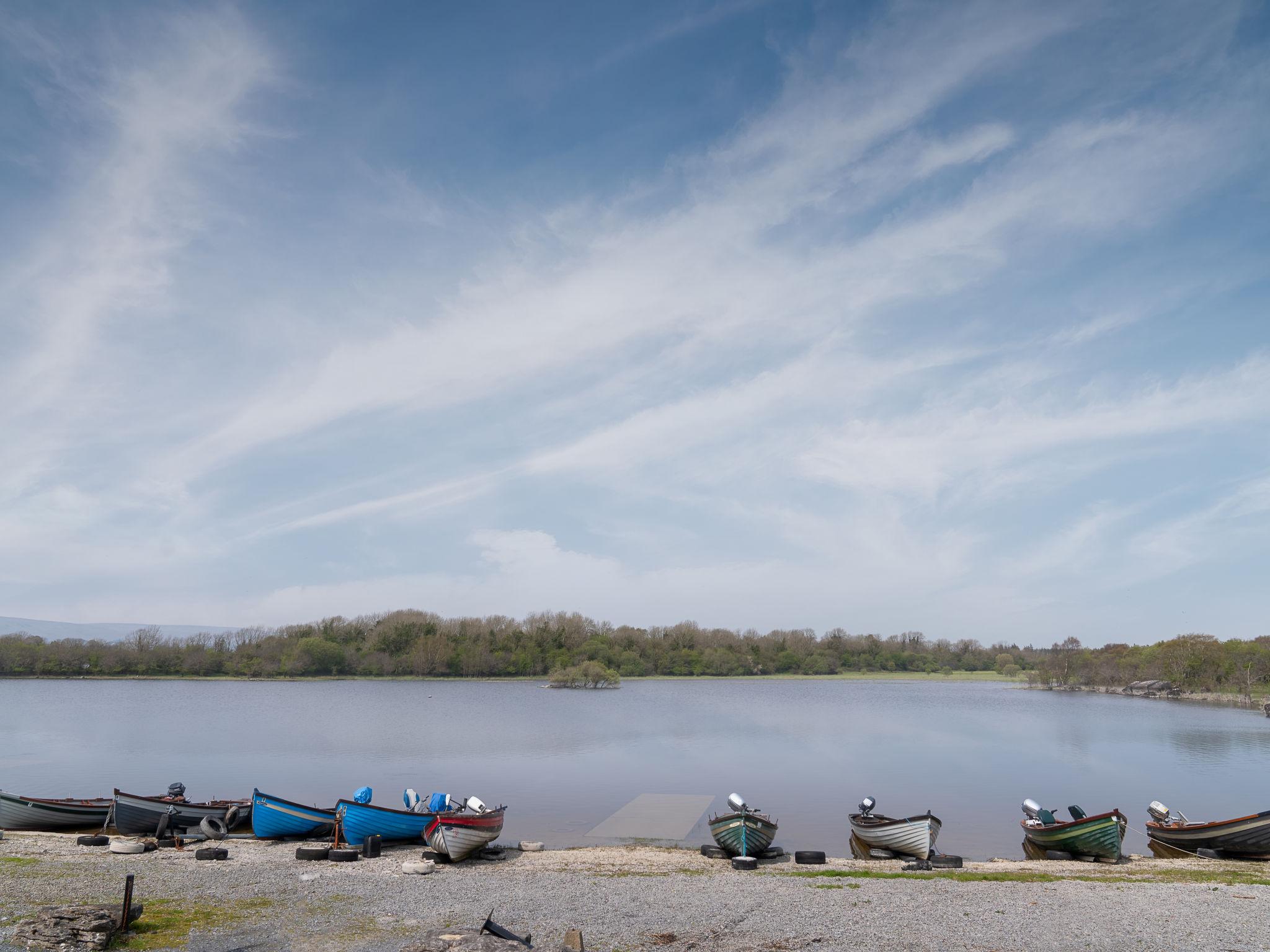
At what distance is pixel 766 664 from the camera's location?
6275 inches

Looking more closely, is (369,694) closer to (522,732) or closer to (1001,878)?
(522,732)

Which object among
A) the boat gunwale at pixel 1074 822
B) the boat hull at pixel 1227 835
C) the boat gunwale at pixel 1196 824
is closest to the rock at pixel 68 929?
the boat gunwale at pixel 1074 822

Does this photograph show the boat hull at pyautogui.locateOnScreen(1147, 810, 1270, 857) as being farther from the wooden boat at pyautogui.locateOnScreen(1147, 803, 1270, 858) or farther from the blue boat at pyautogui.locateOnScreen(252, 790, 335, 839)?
the blue boat at pyautogui.locateOnScreen(252, 790, 335, 839)

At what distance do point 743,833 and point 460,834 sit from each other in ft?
22.2

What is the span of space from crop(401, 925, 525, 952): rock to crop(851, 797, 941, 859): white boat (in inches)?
497

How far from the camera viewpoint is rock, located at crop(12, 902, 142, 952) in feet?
34.4

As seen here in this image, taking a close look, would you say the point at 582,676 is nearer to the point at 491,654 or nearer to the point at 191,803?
the point at 491,654

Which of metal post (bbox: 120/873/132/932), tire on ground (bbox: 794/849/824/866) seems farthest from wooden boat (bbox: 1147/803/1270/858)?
metal post (bbox: 120/873/132/932)

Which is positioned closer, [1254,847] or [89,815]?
[1254,847]

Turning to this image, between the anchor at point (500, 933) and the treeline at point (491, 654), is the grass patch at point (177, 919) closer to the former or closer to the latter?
the anchor at point (500, 933)

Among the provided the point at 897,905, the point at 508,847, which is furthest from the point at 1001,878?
the point at 508,847

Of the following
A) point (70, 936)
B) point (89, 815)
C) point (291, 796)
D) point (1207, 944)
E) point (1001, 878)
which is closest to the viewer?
point (70, 936)

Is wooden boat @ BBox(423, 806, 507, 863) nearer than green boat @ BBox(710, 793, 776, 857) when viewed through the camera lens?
Yes

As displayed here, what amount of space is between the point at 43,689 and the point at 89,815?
324 ft
